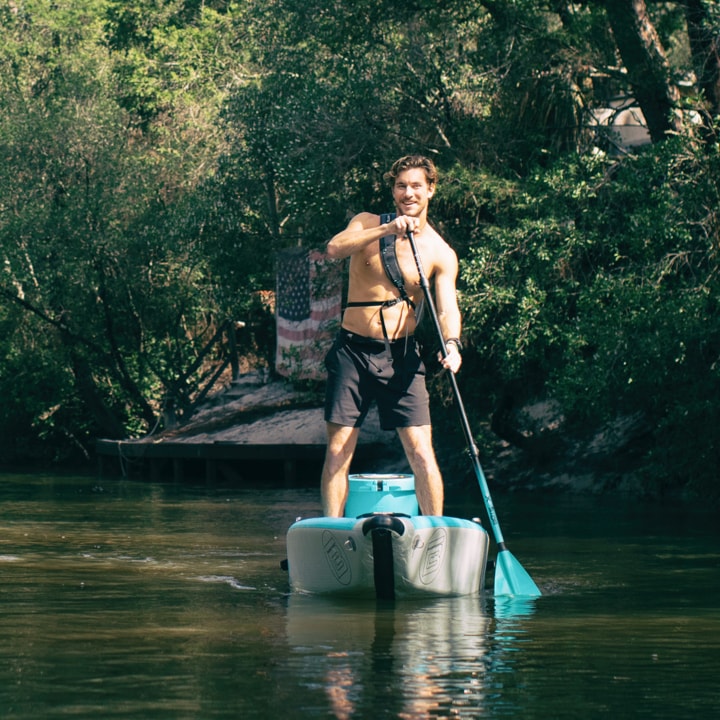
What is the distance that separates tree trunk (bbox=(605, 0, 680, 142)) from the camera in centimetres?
2127

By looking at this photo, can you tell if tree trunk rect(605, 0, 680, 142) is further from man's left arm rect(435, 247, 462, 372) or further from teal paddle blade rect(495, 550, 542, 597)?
teal paddle blade rect(495, 550, 542, 597)

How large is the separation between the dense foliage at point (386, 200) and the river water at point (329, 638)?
210 inches

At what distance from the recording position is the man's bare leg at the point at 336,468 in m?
9.67

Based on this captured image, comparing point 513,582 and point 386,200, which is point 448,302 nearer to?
point 513,582

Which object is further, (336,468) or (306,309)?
(306,309)

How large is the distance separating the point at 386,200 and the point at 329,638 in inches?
653

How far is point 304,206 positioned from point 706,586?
49.4ft

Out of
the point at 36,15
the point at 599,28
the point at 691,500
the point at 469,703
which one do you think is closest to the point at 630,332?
the point at 691,500

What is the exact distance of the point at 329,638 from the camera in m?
7.41

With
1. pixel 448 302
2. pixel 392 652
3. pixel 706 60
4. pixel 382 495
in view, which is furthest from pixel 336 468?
pixel 706 60

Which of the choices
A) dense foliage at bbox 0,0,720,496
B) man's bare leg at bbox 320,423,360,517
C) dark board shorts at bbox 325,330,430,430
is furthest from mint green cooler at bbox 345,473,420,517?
dense foliage at bbox 0,0,720,496

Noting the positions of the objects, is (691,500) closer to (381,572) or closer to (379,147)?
(379,147)

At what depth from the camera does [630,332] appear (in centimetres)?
1764

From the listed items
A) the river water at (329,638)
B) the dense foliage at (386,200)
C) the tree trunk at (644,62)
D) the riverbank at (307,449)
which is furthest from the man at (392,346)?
the riverbank at (307,449)
